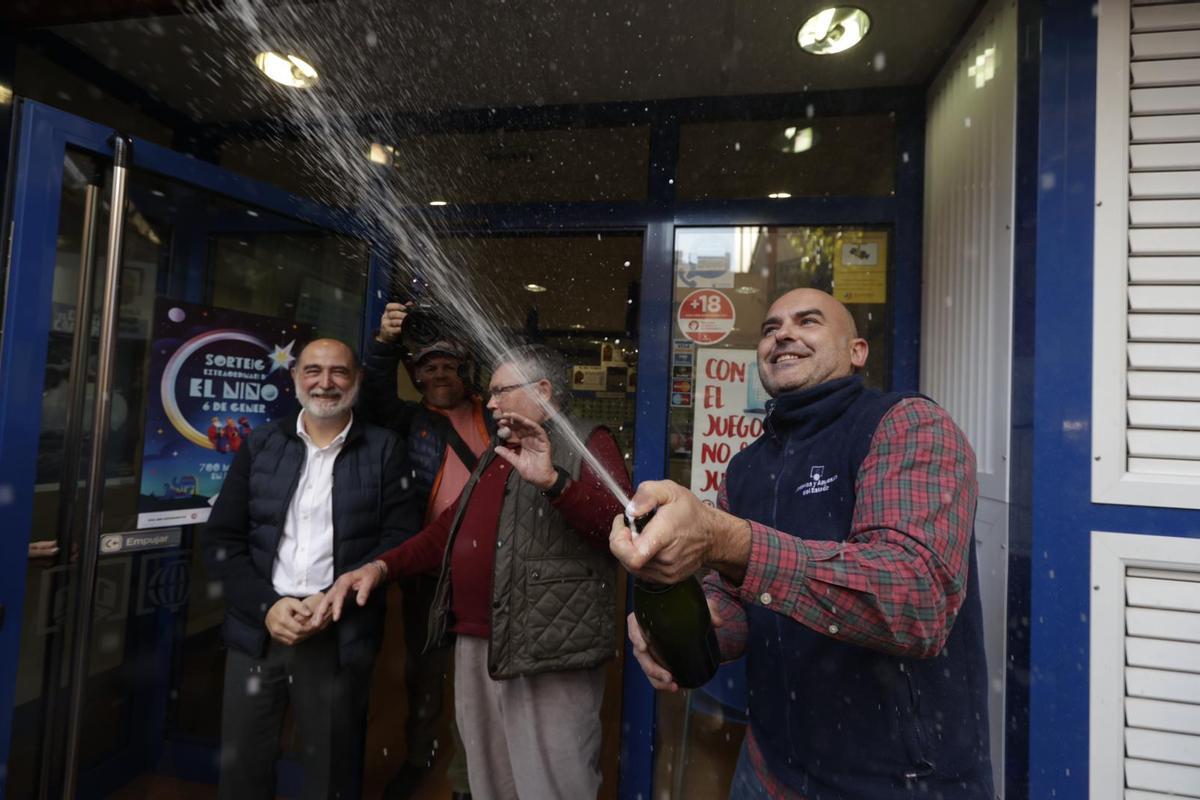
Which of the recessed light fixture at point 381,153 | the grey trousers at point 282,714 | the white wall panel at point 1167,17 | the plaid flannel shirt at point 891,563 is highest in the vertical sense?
the recessed light fixture at point 381,153

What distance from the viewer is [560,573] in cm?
237

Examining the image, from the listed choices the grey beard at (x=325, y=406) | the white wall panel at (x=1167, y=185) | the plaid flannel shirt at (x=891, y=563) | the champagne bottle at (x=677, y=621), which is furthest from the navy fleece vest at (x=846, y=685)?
the grey beard at (x=325, y=406)

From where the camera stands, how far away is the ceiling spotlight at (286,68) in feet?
9.75

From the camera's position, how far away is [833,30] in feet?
8.48

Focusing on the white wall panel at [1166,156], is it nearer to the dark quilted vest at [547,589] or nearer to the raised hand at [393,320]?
the dark quilted vest at [547,589]

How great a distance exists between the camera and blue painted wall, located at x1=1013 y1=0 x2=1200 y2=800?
190 cm

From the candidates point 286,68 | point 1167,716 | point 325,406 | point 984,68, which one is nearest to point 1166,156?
point 984,68

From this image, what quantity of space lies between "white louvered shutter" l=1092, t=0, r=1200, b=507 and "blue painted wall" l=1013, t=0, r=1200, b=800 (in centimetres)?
5

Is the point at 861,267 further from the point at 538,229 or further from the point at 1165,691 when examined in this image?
the point at 1165,691

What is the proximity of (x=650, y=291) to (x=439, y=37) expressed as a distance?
165 cm

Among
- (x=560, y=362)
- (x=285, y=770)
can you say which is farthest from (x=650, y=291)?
(x=285, y=770)

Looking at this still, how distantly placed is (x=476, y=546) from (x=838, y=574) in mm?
1754

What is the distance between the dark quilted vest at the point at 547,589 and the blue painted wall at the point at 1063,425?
61.7 inches

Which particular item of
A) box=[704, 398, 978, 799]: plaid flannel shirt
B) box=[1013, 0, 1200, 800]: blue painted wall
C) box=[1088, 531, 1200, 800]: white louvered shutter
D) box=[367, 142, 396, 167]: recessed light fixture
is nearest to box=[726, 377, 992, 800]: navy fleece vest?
box=[704, 398, 978, 799]: plaid flannel shirt
